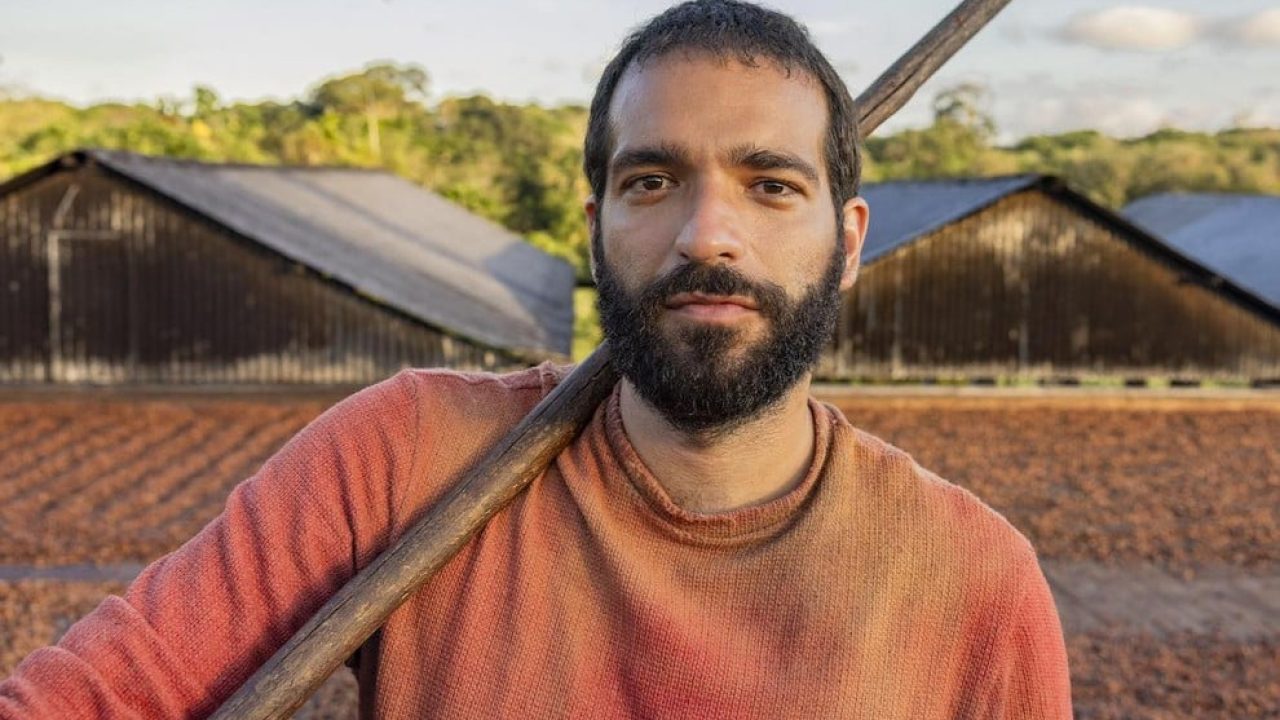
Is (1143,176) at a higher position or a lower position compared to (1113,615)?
higher

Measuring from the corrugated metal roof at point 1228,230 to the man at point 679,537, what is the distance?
26613 millimetres

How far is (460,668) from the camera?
6.10 feet

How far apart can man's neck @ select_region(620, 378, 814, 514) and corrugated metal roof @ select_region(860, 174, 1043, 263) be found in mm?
17904

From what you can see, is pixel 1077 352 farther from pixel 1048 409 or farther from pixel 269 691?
pixel 269 691

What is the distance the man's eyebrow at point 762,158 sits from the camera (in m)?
1.84

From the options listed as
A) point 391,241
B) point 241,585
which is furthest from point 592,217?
point 391,241

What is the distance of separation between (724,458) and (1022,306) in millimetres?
19298

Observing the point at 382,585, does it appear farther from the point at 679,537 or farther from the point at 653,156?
the point at 653,156

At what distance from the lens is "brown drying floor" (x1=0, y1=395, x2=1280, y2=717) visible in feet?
26.9

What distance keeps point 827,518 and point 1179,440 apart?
16457 millimetres

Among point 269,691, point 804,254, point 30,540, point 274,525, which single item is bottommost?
point 30,540

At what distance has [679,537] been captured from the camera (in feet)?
6.28

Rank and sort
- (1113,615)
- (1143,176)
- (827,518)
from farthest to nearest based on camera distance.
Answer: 1. (1143,176)
2. (1113,615)
3. (827,518)

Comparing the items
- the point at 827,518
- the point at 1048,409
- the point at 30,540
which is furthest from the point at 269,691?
the point at 1048,409
